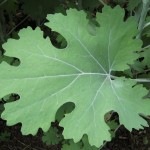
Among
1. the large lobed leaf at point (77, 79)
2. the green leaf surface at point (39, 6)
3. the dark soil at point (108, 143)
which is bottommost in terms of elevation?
the large lobed leaf at point (77, 79)

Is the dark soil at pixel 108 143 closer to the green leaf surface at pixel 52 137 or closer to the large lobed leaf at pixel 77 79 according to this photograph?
the green leaf surface at pixel 52 137

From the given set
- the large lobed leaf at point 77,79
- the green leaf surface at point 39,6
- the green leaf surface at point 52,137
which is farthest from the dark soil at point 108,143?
the large lobed leaf at point 77,79

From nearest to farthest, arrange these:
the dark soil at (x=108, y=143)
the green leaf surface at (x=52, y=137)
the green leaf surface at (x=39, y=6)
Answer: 1. the green leaf surface at (x=39, y=6)
2. the green leaf surface at (x=52, y=137)
3. the dark soil at (x=108, y=143)

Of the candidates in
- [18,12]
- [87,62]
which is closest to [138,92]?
[87,62]

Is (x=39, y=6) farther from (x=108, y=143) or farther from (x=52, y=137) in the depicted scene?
(x=108, y=143)

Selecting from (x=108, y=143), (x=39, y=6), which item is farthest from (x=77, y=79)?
(x=108, y=143)

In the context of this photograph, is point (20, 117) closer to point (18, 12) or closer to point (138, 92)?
point (138, 92)
